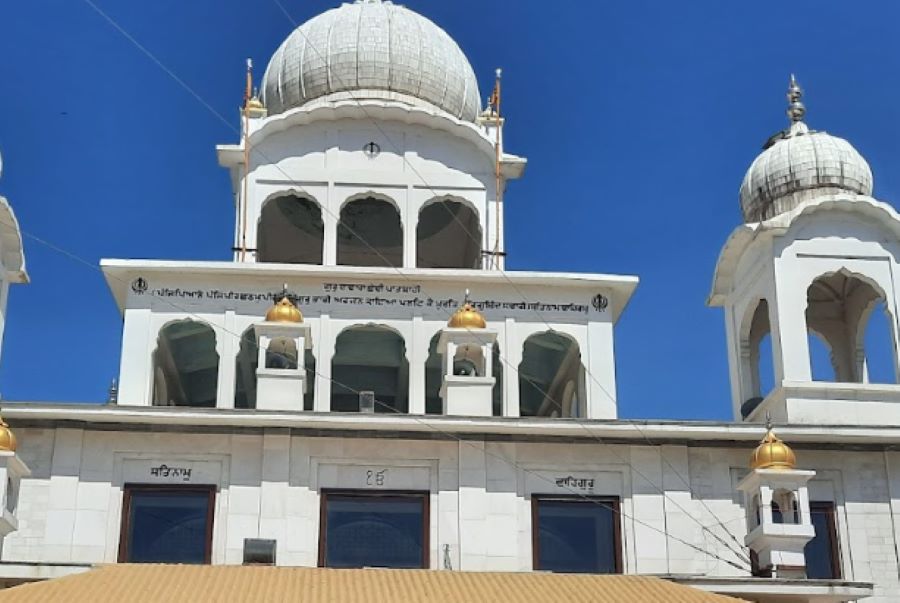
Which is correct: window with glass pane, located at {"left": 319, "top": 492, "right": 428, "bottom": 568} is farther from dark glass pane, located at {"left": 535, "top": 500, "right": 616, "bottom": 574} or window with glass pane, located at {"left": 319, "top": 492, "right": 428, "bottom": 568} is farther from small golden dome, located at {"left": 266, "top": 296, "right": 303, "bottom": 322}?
small golden dome, located at {"left": 266, "top": 296, "right": 303, "bottom": 322}

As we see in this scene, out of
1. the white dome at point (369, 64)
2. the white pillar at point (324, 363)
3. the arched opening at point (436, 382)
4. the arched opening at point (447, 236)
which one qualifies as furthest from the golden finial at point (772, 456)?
the white dome at point (369, 64)

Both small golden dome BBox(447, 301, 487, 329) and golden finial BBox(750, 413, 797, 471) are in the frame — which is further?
small golden dome BBox(447, 301, 487, 329)

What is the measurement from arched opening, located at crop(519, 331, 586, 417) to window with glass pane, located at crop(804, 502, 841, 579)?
5.58 m

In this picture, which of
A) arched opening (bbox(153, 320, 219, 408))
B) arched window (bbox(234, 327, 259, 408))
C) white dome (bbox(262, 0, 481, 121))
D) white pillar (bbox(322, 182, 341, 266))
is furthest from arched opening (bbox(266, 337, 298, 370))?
white dome (bbox(262, 0, 481, 121))

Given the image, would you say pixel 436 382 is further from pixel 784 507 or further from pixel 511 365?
pixel 784 507

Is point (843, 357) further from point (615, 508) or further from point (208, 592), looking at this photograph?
point (208, 592)

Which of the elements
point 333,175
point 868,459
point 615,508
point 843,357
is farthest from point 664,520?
point 333,175

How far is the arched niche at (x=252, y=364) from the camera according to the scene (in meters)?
33.4

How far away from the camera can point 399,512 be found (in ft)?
102

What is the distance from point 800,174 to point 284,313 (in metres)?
11.9

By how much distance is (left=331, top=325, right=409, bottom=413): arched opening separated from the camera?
123 feet

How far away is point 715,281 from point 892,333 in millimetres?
4475

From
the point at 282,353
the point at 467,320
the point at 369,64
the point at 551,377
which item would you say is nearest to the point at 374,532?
the point at 282,353

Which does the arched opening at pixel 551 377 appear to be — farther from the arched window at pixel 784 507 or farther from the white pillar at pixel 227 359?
the white pillar at pixel 227 359
